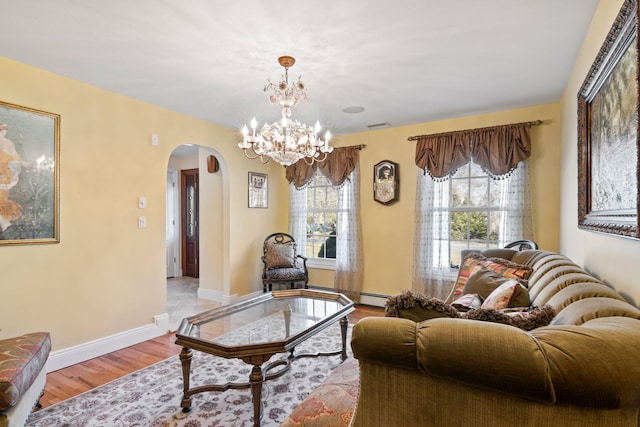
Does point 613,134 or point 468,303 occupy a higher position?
point 613,134

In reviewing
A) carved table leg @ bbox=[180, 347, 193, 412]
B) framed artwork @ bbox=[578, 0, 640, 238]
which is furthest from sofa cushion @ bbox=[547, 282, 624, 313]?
carved table leg @ bbox=[180, 347, 193, 412]

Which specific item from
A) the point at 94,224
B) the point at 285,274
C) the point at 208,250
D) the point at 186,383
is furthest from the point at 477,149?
the point at 94,224

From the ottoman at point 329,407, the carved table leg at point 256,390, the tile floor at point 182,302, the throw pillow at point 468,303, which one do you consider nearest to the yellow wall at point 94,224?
the tile floor at point 182,302

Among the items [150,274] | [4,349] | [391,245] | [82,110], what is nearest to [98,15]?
[82,110]

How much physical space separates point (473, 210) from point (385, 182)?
116cm

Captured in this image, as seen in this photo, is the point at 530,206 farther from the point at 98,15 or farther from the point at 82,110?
the point at 82,110

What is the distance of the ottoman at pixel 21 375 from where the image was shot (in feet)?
5.20

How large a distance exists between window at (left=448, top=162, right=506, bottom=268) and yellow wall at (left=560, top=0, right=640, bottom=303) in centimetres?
70

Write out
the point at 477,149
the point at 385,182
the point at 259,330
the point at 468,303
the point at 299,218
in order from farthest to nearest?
1. the point at 299,218
2. the point at 385,182
3. the point at 477,149
4. the point at 259,330
5. the point at 468,303

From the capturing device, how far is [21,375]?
1.70 meters

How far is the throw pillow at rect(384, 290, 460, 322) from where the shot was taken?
1171mm

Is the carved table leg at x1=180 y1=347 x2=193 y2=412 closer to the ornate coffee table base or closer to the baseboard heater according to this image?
the ornate coffee table base

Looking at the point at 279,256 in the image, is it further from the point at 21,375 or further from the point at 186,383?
the point at 21,375

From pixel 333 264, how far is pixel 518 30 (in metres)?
3.61
